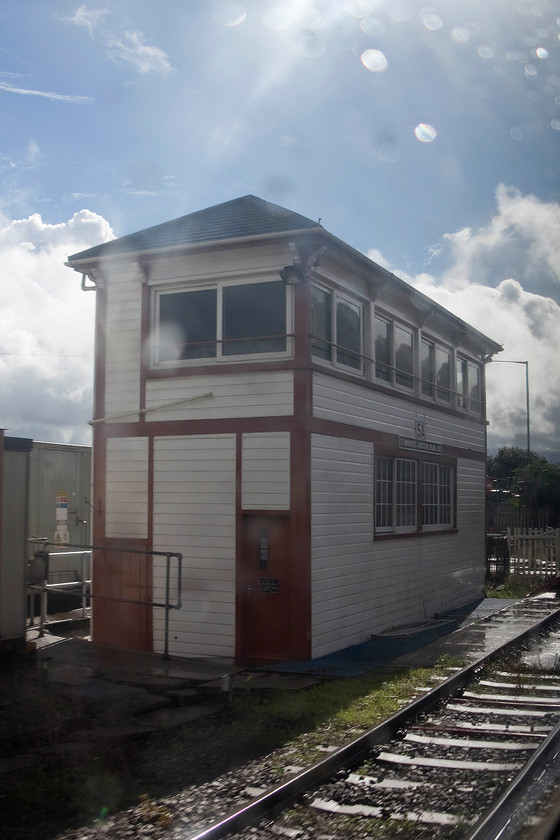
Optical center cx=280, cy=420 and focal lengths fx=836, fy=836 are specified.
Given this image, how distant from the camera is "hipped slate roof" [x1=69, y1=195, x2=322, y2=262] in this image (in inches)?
500

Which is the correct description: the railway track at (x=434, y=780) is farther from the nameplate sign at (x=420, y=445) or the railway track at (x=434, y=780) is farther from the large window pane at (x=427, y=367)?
the large window pane at (x=427, y=367)

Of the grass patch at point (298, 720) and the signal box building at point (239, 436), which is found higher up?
the signal box building at point (239, 436)

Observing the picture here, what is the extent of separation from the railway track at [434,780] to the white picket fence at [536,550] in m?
14.1

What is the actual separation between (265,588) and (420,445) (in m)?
5.96

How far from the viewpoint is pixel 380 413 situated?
49.8 ft

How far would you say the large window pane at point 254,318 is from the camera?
12711 millimetres

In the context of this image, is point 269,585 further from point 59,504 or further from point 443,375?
point 443,375

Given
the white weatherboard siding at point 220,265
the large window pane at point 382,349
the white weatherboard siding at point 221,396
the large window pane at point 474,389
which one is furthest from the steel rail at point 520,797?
the large window pane at point 474,389

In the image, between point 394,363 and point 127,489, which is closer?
point 127,489

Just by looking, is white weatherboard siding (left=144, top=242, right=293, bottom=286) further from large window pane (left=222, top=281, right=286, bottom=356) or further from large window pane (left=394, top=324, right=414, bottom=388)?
large window pane (left=394, top=324, right=414, bottom=388)

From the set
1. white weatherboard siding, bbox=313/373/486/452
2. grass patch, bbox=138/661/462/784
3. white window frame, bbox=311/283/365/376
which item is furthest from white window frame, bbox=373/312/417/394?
grass patch, bbox=138/661/462/784

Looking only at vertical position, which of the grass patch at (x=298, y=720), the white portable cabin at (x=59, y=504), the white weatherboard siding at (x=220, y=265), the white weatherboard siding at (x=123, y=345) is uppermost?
the white weatherboard siding at (x=220, y=265)

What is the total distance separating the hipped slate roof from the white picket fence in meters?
13.0

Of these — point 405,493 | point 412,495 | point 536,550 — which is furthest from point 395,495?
point 536,550
